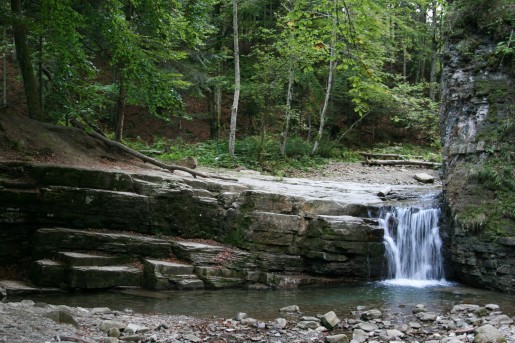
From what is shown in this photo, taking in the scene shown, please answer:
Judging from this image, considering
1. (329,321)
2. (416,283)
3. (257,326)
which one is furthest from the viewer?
(416,283)

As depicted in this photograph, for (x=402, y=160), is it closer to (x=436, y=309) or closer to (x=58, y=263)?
(x=436, y=309)

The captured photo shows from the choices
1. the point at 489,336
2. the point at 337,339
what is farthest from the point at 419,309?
the point at 337,339

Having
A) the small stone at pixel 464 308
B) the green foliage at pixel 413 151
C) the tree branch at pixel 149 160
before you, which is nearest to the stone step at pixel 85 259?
the tree branch at pixel 149 160

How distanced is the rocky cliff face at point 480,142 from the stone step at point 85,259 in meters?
8.18

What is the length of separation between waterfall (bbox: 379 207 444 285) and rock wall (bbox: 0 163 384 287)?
475mm

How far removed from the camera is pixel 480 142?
1150cm

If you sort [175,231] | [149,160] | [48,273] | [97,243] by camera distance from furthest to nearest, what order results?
[149,160] → [175,231] → [97,243] → [48,273]

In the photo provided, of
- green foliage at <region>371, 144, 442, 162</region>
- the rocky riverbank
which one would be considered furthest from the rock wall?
green foliage at <region>371, 144, 442, 162</region>

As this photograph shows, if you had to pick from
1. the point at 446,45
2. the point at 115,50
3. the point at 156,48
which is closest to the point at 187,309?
the point at 115,50

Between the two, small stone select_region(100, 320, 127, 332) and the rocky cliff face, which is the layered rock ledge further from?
small stone select_region(100, 320, 127, 332)

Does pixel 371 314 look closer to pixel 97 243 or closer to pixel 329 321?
pixel 329 321

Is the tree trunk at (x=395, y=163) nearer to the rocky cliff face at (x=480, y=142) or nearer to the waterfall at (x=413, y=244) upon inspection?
the rocky cliff face at (x=480, y=142)

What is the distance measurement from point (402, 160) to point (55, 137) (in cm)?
1578

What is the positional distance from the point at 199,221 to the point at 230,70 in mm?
14622
